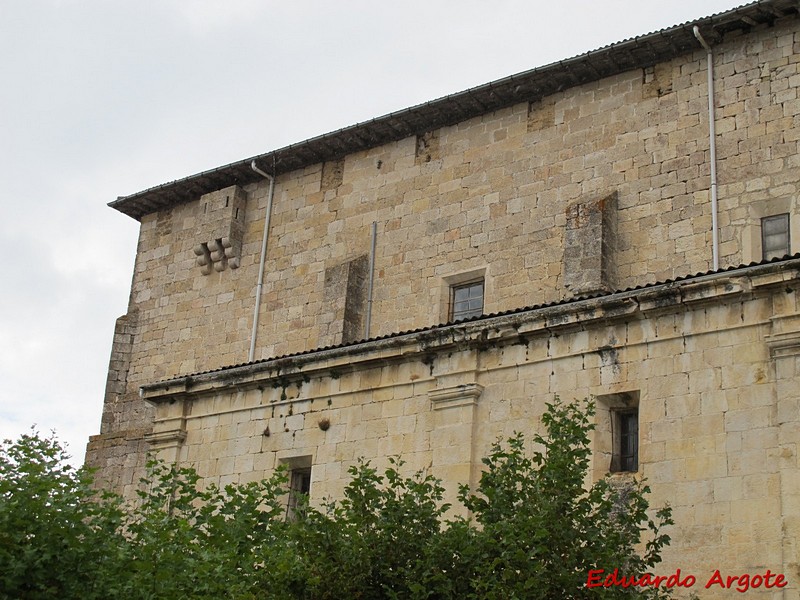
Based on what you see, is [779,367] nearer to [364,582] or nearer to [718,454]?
[718,454]

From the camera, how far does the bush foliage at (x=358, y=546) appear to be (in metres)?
10.7

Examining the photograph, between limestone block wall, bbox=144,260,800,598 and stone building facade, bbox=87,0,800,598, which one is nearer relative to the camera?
limestone block wall, bbox=144,260,800,598

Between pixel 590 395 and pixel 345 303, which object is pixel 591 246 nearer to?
pixel 345 303

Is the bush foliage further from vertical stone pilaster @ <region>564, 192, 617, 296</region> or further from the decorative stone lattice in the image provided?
the decorative stone lattice

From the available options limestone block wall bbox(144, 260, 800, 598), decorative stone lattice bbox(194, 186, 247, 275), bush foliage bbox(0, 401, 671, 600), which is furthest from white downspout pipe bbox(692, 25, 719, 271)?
decorative stone lattice bbox(194, 186, 247, 275)

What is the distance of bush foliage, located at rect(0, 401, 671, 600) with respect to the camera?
10.7m

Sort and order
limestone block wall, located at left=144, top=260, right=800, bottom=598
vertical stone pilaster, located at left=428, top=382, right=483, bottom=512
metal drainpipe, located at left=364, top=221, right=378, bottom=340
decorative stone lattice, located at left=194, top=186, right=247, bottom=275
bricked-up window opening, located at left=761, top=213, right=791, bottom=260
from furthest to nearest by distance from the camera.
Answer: decorative stone lattice, located at left=194, top=186, right=247, bottom=275 < metal drainpipe, located at left=364, top=221, right=378, bottom=340 < bricked-up window opening, located at left=761, top=213, right=791, bottom=260 < vertical stone pilaster, located at left=428, top=382, right=483, bottom=512 < limestone block wall, located at left=144, top=260, right=800, bottom=598

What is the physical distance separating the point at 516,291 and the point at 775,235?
425cm

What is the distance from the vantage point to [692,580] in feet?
40.4

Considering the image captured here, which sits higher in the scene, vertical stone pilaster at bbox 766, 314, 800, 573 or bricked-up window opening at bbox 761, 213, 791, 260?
bricked-up window opening at bbox 761, 213, 791, 260

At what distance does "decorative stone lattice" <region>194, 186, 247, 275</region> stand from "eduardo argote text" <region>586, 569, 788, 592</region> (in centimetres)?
1439

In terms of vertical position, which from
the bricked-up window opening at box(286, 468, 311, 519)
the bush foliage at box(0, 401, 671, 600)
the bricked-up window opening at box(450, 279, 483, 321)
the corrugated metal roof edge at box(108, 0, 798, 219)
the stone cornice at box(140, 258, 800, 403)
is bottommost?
the bush foliage at box(0, 401, 671, 600)

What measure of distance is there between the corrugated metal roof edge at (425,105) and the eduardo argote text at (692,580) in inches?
383

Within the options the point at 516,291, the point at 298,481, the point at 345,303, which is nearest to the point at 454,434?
the point at 298,481
